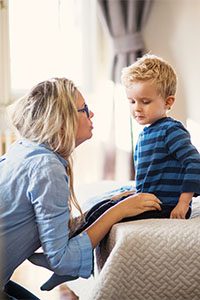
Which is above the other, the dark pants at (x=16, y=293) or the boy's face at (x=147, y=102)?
the boy's face at (x=147, y=102)

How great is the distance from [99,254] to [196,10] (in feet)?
5.82

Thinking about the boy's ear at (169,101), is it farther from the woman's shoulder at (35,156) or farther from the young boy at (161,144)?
the woman's shoulder at (35,156)

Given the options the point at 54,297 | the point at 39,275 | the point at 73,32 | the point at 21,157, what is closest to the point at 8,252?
the point at 21,157

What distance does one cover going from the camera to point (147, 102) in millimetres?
1483

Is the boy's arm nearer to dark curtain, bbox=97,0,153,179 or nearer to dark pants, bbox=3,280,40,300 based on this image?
dark pants, bbox=3,280,40,300

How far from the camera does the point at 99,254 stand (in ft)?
4.68

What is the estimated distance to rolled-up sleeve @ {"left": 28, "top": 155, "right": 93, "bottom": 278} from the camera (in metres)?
1.23

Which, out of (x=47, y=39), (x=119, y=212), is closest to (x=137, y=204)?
(x=119, y=212)

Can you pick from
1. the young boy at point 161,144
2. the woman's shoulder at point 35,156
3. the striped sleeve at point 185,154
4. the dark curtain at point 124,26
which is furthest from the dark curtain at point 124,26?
the woman's shoulder at point 35,156

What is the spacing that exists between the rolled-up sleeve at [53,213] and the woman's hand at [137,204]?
159mm

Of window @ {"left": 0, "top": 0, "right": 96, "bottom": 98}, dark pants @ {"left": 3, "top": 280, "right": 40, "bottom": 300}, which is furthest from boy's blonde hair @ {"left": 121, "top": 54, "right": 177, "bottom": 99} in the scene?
window @ {"left": 0, "top": 0, "right": 96, "bottom": 98}

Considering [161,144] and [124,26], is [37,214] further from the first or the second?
[124,26]

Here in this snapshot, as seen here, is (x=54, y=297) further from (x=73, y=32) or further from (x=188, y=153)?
(x=73, y=32)

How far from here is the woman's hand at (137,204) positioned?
4.42 feet
